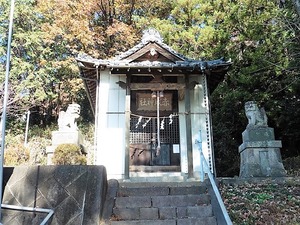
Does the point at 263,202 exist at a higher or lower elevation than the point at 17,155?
lower

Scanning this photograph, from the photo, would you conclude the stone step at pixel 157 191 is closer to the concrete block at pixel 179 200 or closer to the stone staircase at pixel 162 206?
the stone staircase at pixel 162 206

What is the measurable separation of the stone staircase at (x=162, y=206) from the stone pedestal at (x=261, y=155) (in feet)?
10.7

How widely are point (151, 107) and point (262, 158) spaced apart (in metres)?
3.91

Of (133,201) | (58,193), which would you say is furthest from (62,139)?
(58,193)

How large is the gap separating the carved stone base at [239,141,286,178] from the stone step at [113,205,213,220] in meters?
4.03

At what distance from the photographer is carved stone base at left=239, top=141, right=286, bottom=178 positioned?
346 inches

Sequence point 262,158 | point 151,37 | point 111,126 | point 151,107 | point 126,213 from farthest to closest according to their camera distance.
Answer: point 151,37, point 151,107, point 111,126, point 262,158, point 126,213

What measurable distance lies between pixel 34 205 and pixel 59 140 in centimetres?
589

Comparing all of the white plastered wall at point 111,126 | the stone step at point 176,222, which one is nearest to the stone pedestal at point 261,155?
the white plastered wall at point 111,126

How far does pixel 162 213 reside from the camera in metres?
5.35

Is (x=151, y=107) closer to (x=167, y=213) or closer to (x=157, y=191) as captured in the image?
(x=157, y=191)

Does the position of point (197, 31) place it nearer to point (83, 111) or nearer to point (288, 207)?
point (83, 111)

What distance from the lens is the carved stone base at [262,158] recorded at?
28.8 ft

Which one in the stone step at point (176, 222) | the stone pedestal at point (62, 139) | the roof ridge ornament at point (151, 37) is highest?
the roof ridge ornament at point (151, 37)
